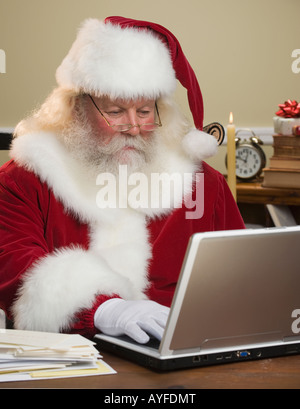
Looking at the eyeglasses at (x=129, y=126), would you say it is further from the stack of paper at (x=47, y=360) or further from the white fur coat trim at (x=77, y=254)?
the stack of paper at (x=47, y=360)

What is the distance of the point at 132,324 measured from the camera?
126cm

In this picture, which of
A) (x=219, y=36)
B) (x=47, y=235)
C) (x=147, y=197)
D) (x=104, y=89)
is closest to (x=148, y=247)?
(x=147, y=197)

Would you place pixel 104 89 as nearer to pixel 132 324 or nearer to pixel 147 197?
pixel 147 197

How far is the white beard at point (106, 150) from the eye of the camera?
1.93 m

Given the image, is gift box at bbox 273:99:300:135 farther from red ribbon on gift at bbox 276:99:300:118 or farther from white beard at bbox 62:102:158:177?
white beard at bbox 62:102:158:177

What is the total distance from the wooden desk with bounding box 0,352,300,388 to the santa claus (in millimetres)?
603

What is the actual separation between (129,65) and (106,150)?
0.25 metres

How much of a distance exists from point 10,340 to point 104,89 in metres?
0.89

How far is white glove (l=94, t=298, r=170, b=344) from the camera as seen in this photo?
124 centimetres

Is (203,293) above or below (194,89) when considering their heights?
below

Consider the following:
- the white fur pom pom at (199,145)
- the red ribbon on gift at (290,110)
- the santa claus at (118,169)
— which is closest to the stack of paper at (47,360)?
the santa claus at (118,169)

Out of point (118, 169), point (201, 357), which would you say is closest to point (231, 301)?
point (201, 357)

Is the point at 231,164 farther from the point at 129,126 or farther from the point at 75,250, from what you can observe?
the point at 75,250

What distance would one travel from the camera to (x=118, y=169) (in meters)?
1.94
